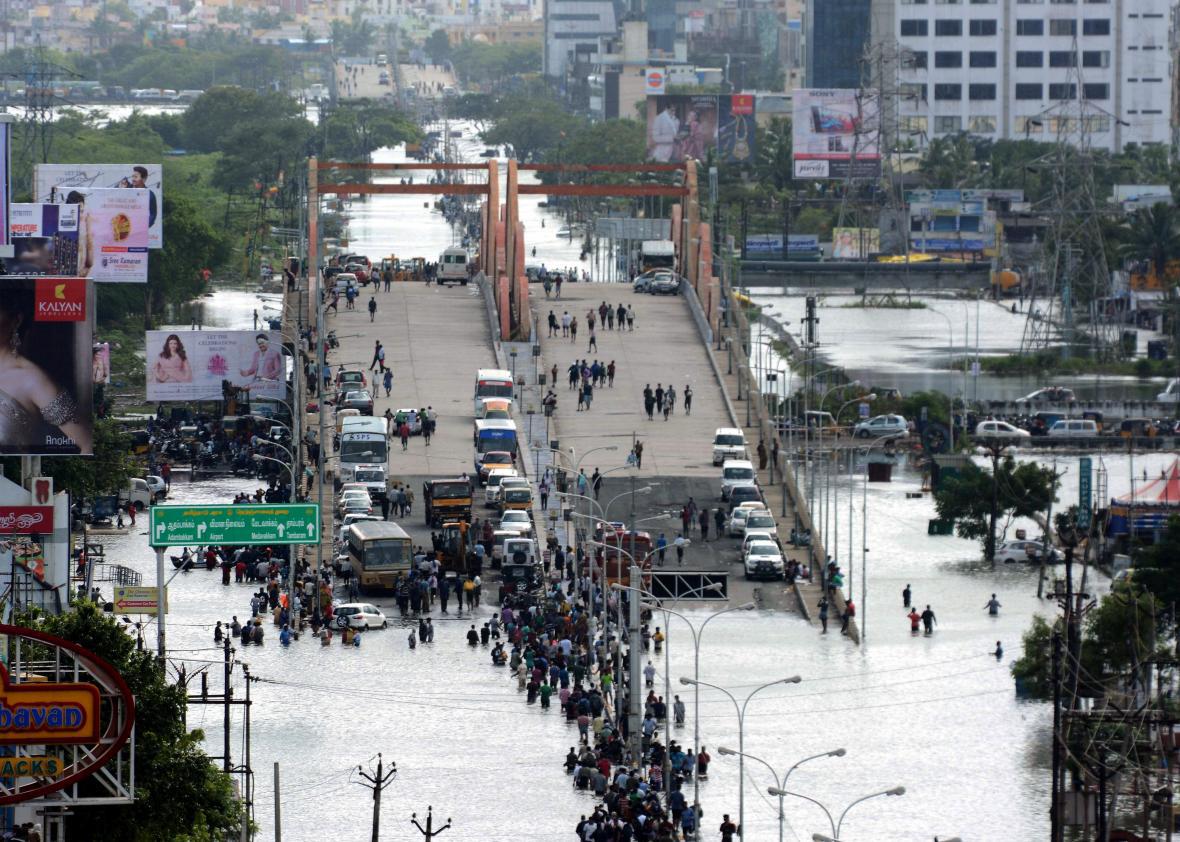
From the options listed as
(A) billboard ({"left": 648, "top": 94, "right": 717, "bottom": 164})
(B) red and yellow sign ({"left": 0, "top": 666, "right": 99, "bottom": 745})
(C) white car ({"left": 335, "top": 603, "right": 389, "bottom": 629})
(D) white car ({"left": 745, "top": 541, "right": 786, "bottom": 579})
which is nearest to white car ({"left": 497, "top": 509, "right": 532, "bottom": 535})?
(D) white car ({"left": 745, "top": 541, "right": 786, "bottom": 579})

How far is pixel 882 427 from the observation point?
10450 cm

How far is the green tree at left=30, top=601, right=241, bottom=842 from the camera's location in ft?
143

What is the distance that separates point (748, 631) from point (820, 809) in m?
16.1

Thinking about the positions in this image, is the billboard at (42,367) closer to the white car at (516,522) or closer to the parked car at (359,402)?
the white car at (516,522)

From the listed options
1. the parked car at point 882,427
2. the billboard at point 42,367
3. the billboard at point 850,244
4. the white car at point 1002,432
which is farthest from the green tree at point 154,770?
the billboard at point 850,244

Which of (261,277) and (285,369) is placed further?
(261,277)

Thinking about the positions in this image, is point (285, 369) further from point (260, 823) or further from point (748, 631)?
point (260, 823)

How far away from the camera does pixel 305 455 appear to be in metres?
89.8

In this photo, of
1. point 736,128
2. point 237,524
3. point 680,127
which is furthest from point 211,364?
point 736,128

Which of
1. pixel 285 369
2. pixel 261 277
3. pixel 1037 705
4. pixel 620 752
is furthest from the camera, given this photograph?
pixel 261 277

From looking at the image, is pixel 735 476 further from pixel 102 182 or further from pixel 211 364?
pixel 102 182

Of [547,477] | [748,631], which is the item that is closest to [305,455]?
[547,477]

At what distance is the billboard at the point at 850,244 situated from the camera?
16588 cm

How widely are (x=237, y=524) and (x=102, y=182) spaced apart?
2149 inches
